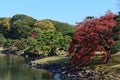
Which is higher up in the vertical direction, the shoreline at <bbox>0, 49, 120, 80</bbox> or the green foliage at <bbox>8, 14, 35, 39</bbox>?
the green foliage at <bbox>8, 14, 35, 39</bbox>

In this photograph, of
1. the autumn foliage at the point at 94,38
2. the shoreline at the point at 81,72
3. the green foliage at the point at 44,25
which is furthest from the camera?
the green foliage at the point at 44,25

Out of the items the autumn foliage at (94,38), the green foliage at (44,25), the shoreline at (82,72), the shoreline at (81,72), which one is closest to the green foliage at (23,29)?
the green foliage at (44,25)

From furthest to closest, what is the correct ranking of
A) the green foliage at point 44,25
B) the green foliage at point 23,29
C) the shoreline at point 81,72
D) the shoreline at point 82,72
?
the green foliage at point 44,25 < the green foliage at point 23,29 < the shoreline at point 81,72 < the shoreline at point 82,72

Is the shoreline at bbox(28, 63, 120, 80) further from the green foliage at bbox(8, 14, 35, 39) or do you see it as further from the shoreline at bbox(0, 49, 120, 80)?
the green foliage at bbox(8, 14, 35, 39)

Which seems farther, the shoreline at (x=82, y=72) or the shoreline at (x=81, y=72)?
the shoreline at (x=81, y=72)

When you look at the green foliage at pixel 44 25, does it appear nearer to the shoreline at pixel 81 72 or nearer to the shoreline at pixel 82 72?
the shoreline at pixel 81 72

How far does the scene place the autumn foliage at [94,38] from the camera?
175 ft

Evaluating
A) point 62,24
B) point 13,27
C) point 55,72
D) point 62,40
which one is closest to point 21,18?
point 13,27

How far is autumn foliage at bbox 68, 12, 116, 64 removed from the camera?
175 feet

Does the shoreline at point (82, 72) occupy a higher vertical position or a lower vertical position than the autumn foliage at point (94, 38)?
lower

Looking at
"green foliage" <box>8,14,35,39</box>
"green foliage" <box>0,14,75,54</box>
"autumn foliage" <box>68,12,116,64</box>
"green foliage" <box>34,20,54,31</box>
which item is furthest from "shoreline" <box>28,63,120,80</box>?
"green foliage" <box>8,14,35,39</box>

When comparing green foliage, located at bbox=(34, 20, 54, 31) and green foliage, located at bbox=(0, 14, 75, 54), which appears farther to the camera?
green foliage, located at bbox=(34, 20, 54, 31)

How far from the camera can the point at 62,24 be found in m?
158

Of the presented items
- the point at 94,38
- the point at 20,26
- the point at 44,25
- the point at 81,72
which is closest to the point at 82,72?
the point at 81,72
